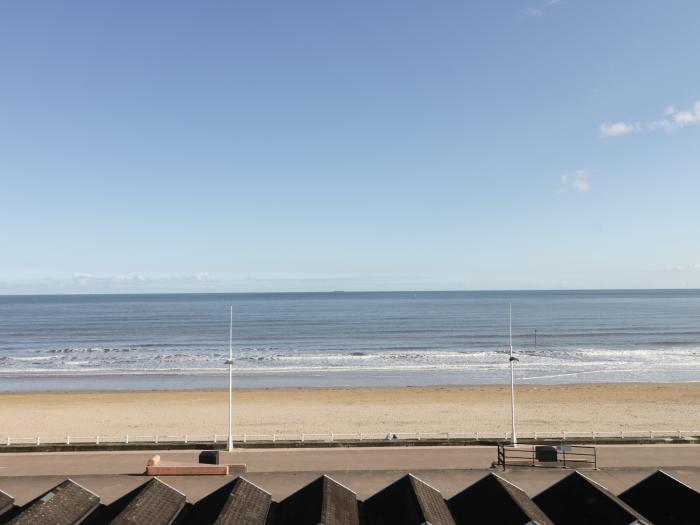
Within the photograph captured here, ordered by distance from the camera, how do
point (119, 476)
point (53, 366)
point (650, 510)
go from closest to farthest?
1. point (650, 510)
2. point (119, 476)
3. point (53, 366)

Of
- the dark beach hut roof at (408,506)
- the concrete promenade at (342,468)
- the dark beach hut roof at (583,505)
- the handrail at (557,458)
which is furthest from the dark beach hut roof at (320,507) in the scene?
the handrail at (557,458)

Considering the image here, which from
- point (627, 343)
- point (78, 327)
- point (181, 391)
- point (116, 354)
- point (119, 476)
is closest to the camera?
point (119, 476)

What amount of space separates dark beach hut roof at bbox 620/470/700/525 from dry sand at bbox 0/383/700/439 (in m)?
16.0

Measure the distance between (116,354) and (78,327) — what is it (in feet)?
119

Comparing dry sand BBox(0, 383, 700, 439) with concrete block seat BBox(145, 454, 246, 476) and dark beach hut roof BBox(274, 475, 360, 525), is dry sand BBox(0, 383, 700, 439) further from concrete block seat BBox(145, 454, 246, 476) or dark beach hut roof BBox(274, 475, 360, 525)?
dark beach hut roof BBox(274, 475, 360, 525)

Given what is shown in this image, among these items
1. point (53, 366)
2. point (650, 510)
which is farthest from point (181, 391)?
point (650, 510)

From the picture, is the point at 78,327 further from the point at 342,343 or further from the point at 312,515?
the point at 312,515

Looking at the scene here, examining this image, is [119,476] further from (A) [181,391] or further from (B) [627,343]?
(B) [627,343]

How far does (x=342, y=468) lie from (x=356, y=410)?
14.9 m

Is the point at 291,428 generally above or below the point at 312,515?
below

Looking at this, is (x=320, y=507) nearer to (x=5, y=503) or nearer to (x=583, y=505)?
(x=583, y=505)

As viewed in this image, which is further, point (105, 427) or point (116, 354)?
point (116, 354)

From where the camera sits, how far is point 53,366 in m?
52.9

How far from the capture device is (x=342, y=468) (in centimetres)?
1828
